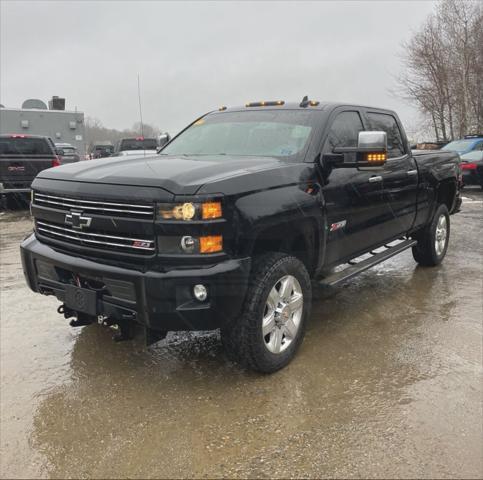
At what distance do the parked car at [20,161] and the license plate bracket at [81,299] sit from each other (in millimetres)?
9074

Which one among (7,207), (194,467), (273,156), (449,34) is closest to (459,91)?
(449,34)

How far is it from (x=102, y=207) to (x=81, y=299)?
61 cm

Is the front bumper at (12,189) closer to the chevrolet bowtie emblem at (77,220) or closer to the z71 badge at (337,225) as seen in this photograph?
the chevrolet bowtie emblem at (77,220)

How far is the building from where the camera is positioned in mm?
23859

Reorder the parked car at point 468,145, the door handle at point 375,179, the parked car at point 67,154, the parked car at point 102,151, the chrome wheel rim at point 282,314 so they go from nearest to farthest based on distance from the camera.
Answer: the chrome wheel rim at point 282,314 < the door handle at point 375,179 < the parked car at point 468,145 < the parked car at point 67,154 < the parked car at point 102,151

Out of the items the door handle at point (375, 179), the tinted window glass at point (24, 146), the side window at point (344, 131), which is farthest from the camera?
the tinted window glass at point (24, 146)

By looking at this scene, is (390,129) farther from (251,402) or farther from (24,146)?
(24,146)

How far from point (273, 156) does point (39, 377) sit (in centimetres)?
234

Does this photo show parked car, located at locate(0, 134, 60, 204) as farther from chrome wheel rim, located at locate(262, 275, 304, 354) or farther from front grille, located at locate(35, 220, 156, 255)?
chrome wheel rim, located at locate(262, 275, 304, 354)

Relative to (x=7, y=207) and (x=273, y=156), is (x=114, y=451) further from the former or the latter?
(x=7, y=207)

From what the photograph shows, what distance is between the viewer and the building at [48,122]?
78.3 feet

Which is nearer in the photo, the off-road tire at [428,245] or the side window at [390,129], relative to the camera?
the side window at [390,129]

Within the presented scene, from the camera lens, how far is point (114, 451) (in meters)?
2.62

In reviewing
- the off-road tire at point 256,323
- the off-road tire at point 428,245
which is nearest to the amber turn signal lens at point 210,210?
the off-road tire at point 256,323
